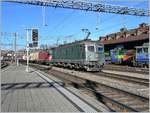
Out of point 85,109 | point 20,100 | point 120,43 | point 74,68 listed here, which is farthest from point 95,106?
point 120,43

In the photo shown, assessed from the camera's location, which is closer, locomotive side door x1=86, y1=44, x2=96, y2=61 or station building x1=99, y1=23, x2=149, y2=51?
locomotive side door x1=86, y1=44, x2=96, y2=61

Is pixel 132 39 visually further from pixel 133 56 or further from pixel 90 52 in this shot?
pixel 90 52

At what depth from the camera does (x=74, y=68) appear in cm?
3616

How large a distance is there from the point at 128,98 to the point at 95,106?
99.2 inches

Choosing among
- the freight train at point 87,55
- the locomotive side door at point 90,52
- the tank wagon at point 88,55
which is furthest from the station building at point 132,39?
the locomotive side door at point 90,52

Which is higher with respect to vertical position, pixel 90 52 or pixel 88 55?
pixel 90 52

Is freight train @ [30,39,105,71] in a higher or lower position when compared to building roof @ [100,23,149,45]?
lower

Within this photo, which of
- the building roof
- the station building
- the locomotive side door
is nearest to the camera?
the locomotive side door

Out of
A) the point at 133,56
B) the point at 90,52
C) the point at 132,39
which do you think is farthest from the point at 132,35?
the point at 90,52

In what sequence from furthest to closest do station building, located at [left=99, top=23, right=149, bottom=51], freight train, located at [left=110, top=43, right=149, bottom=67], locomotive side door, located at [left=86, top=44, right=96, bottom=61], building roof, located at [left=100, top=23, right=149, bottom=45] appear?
Answer: building roof, located at [left=100, top=23, right=149, bottom=45] → station building, located at [left=99, top=23, right=149, bottom=51] → freight train, located at [left=110, top=43, right=149, bottom=67] → locomotive side door, located at [left=86, top=44, right=96, bottom=61]

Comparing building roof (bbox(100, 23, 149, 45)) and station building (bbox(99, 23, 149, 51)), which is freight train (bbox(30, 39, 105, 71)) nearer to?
station building (bbox(99, 23, 149, 51))

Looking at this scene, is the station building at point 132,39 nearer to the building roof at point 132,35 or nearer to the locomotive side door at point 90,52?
the building roof at point 132,35

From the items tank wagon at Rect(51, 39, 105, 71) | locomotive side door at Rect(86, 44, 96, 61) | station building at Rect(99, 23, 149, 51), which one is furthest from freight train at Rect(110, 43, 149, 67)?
locomotive side door at Rect(86, 44, 96, 61)

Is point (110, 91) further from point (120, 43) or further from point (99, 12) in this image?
point (120, 43)
